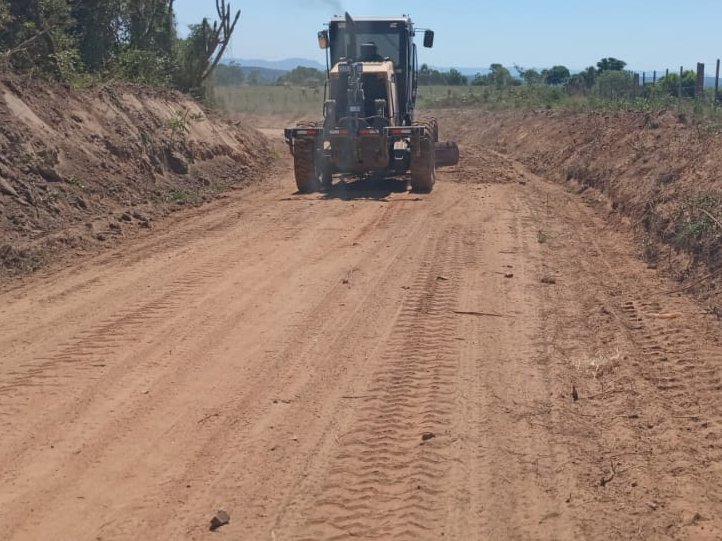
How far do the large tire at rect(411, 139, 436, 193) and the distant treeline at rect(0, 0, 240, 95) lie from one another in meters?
7.05

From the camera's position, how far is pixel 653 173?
46.3ft

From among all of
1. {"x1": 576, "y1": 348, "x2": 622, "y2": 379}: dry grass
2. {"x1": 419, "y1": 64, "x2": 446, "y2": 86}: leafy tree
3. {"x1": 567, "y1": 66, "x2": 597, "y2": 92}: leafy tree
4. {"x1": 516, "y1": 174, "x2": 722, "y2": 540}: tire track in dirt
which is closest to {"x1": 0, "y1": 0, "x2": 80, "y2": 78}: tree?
{"x1": 516, "y1": 174, "x2": 722, "y2": 540}: tire track in dirt

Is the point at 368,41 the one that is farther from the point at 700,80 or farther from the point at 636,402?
the point at 636,402


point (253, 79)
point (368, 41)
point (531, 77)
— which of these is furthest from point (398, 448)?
point (253, 79)

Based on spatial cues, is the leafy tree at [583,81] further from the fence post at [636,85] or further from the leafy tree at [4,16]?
the leafy tree at [4,16]

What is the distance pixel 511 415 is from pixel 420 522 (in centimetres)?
156

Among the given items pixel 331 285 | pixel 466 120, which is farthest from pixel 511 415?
pixel 466 120

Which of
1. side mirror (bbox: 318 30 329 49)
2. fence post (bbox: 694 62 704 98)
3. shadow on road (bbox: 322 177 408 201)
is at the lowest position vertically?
shadow on road (bbox: 322 177 408 201)

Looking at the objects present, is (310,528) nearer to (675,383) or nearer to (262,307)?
(675,383)

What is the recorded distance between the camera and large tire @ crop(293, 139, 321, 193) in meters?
16.8

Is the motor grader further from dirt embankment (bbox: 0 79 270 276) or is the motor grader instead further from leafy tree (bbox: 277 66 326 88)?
leafy tree (bbox: 277 66 326 88)

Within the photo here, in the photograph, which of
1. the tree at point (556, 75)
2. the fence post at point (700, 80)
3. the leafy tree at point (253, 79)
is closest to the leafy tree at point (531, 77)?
the tree at point (556, 75)

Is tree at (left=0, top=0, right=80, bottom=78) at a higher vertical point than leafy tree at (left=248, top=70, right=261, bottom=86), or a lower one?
lower

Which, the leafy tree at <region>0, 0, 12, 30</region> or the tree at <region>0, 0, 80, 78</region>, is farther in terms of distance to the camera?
the tree at <region>0, 0, 80, 78</region>
